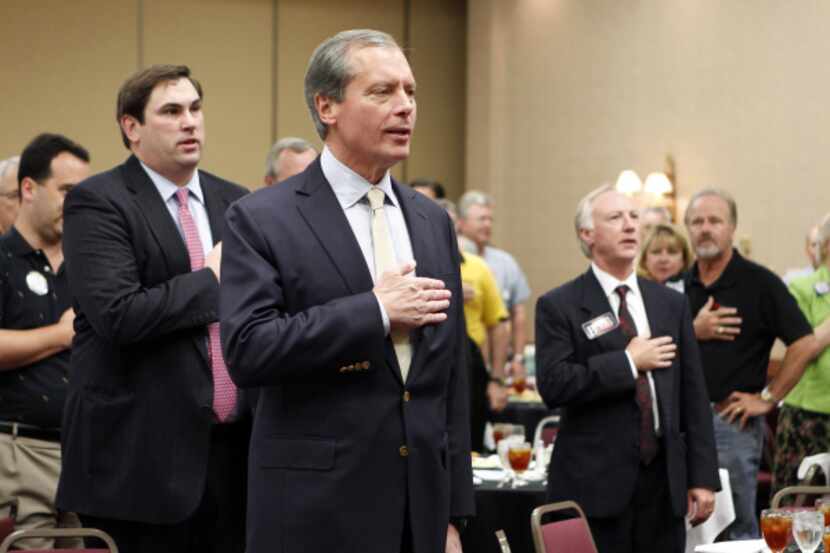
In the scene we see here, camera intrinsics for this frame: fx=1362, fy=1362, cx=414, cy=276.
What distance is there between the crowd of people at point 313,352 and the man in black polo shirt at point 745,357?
11 mm

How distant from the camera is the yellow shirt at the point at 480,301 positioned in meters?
7.79

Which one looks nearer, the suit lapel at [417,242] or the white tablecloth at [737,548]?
the suit lapel at [417,242]

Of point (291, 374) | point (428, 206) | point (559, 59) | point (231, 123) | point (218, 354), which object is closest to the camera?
point (291, 374)

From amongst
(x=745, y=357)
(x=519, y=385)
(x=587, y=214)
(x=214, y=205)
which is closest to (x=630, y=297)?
(x=587, y=214)

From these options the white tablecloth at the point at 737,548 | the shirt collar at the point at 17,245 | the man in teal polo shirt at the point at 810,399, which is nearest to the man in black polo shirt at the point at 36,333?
the shirt collar at the point at 17,245

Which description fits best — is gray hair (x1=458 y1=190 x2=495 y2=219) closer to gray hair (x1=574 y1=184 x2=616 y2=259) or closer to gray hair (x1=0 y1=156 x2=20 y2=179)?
gray hair (x1=0 y1=156 x2=20 y2=179)

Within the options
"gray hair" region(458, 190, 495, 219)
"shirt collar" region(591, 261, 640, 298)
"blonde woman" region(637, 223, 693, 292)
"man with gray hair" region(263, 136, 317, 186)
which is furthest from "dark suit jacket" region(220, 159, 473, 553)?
"gray hair" region(458, 190, 495, 219)

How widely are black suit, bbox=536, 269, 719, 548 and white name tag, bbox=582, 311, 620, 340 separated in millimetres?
17

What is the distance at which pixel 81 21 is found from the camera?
1289cm

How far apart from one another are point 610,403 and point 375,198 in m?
2.04

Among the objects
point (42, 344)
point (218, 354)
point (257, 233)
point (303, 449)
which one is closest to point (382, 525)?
point (303, 449)

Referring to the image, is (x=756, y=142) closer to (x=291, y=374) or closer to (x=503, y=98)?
(x=503, y=98)

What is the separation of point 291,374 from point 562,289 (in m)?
2.31

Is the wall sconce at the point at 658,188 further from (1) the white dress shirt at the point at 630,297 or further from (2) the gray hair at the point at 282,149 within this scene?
(1) the white dress shirt at the point at 630,297
